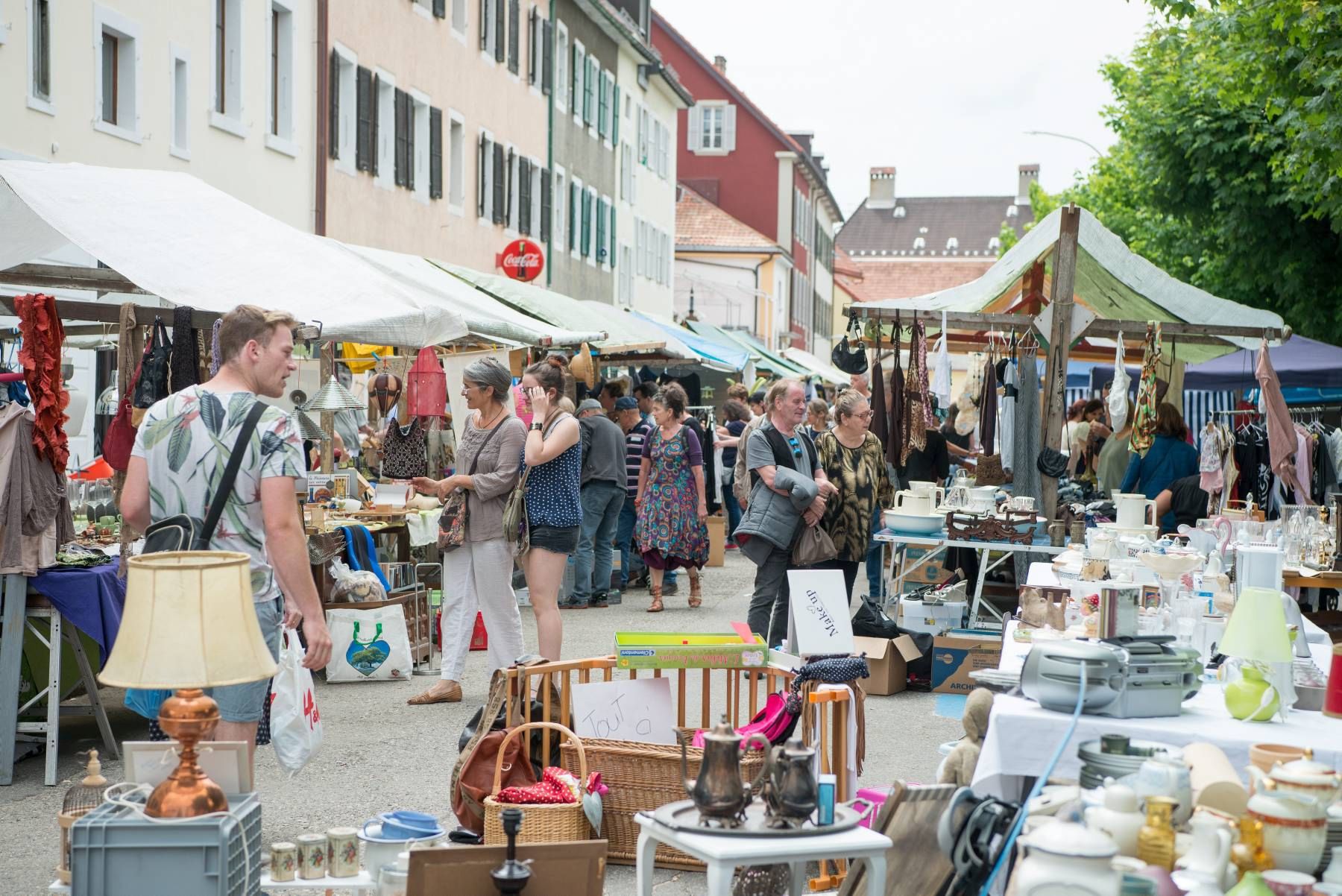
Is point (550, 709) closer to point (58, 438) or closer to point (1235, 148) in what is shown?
point (58, 438)

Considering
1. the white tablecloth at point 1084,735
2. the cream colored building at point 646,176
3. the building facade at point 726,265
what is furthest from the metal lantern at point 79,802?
the building facade at point 726,265

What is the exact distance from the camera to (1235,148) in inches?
880

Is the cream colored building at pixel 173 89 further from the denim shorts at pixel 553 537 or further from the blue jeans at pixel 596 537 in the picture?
the denim shorts at pixel 553 537

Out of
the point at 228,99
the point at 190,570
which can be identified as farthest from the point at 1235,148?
the point at 190,570

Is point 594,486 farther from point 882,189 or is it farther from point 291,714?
point 882,189

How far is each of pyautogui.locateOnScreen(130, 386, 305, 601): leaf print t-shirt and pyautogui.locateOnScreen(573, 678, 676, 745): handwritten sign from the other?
1564 mm

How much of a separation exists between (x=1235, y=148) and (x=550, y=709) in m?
19.0

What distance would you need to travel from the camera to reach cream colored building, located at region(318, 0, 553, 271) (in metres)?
21.2

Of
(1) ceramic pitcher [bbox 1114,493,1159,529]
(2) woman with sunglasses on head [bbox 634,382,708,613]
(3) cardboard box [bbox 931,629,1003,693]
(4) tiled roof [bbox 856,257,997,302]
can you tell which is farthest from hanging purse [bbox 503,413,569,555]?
(4) tiled roof [bbox 856,257,997,302]

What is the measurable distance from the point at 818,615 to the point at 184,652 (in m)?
4.16

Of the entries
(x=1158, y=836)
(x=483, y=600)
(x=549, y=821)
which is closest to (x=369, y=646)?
(x=483, y=600)

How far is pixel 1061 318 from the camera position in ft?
37.8

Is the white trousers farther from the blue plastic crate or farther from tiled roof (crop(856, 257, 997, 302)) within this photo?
tiled roof (crop(856, 257, 997, 302))

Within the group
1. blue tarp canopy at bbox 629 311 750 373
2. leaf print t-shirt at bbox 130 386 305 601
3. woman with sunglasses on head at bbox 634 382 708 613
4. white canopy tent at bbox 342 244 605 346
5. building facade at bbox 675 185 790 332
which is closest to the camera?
leaf print t-shirt at bbox 130 386 305 601
